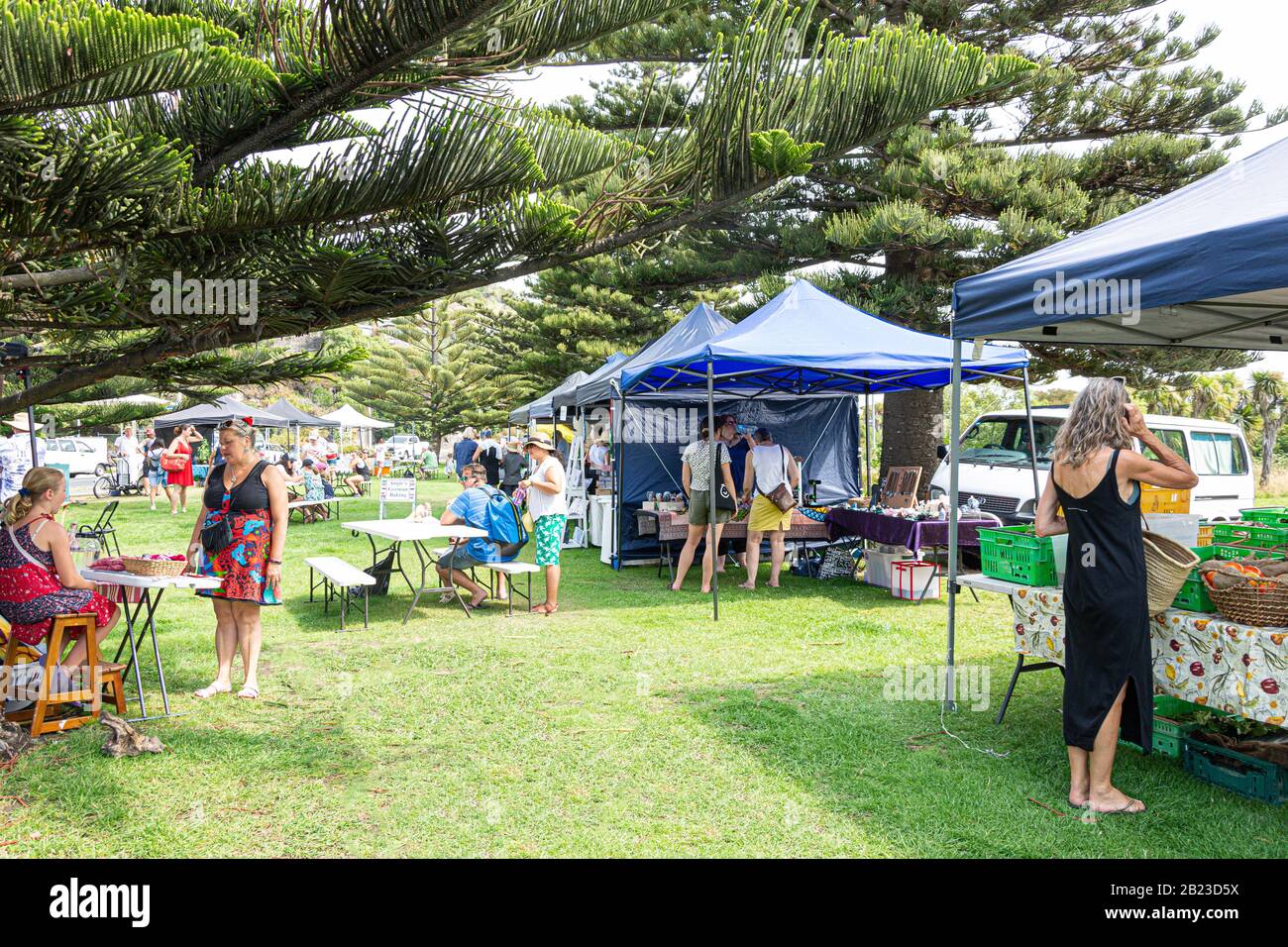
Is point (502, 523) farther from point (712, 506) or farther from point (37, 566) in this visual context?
point (37, 566)

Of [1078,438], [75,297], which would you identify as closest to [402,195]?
[75,297]

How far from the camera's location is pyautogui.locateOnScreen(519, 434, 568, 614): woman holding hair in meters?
7.22

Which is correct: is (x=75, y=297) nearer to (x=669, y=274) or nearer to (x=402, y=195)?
(x=402, y=195)

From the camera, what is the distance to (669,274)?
1584 cm

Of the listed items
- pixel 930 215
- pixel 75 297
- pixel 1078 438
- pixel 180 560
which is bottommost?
pixel 180 560

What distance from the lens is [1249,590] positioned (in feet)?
10.8

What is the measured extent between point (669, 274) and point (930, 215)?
509 centimetres

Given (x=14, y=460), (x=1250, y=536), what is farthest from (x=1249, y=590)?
(x=14, y=460)

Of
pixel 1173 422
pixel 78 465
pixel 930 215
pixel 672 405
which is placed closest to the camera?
pixel 1173 422

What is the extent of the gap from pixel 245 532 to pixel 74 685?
3.53 feet

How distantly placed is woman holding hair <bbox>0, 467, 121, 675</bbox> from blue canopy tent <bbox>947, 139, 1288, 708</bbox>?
441cm

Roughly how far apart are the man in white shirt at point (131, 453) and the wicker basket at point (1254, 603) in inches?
866

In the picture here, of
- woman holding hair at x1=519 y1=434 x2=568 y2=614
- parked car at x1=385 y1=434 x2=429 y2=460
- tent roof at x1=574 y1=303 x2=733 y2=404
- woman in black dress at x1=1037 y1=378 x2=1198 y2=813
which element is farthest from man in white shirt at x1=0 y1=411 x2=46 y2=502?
Answer: parked car at x1=385 y1=434 x2=429 y2=460

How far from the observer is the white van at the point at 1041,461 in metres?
9.09
